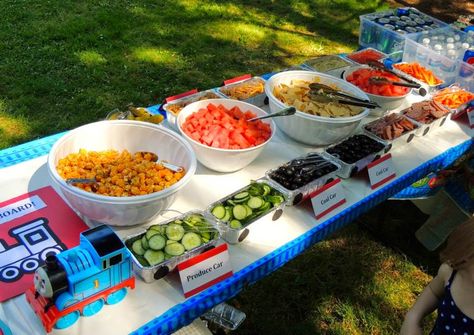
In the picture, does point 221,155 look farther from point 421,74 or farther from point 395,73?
point 421,74

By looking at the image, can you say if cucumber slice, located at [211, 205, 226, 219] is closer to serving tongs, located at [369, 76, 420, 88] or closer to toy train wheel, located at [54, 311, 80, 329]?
toy train wheel, located at [54, 311, 80, 329]

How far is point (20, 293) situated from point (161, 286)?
0.37 m

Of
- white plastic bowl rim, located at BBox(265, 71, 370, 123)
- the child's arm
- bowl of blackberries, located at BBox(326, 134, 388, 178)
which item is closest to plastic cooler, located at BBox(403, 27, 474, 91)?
white plastic bowl rim, located at BBox(265, 71, 370, 123)

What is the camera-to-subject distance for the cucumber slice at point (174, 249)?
4.29ft

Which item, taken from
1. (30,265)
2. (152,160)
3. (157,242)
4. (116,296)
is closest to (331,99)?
(152,160)

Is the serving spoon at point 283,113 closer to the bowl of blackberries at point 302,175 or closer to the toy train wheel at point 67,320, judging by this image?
the bowl of blackberries at point 302,175

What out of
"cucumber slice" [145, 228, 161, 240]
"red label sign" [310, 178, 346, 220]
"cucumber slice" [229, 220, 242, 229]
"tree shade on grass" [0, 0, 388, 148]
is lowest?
"tree shade on grass" [0, 0, 388, 148]

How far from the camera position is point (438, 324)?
1594mm

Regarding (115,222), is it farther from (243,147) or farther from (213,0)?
(213,0)

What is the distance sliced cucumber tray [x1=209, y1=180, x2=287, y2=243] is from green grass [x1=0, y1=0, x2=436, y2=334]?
106cm

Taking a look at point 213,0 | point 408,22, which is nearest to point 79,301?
point 408,22

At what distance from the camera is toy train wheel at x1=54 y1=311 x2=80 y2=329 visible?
1168mm

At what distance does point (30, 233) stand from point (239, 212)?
0.65 metres

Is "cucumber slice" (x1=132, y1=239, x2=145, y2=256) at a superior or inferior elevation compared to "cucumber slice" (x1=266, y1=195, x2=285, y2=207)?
superior
